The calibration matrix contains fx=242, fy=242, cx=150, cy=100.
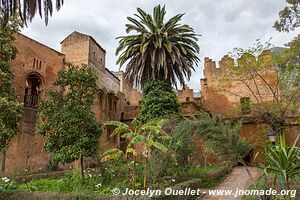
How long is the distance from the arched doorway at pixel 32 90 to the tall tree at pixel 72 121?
396 inches

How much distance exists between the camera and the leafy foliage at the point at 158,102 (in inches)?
668

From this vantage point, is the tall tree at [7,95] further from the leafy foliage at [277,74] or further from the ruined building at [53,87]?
the leafy foliage at [277,74]

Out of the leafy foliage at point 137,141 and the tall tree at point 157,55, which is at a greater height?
the tall tree at point 157,55

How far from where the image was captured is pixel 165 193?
25.2 ft

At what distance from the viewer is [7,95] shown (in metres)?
12.8

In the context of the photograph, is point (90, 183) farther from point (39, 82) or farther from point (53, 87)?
point (39, 82)

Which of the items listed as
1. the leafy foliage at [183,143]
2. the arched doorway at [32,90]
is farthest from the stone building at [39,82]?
the leafy foliage at [183,143]

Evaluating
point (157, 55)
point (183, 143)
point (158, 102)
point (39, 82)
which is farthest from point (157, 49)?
point (39, 82)

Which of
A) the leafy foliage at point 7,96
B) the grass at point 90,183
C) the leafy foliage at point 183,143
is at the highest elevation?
the leafy foliage at point 7,96

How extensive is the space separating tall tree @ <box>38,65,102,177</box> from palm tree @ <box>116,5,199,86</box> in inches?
242

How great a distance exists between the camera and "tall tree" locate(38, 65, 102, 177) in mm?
11242

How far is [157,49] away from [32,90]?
13932 millimetres

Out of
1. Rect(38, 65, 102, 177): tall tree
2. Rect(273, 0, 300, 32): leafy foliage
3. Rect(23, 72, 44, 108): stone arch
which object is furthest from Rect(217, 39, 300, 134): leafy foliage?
Rect(23, 72, 44, 108): stone arch

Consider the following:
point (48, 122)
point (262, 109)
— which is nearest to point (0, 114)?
point (48, 122)
